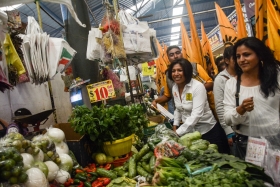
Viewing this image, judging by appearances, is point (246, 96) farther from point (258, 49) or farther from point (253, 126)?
point (258, 49)

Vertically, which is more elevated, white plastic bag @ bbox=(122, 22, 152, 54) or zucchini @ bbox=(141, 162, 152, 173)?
white plastic bag @ bbox=(122, 22, 152, 54)

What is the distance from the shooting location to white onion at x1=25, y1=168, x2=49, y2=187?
1.82 m

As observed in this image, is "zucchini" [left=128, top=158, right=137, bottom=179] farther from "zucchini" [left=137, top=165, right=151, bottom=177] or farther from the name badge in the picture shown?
the name badge

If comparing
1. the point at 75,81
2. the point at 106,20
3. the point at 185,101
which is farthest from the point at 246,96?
the point at 75,81

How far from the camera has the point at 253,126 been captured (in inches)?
99.3

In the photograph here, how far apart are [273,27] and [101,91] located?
276cm

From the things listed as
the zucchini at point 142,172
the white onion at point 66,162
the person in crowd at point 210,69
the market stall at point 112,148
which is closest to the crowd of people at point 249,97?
the market stall at point 112,148

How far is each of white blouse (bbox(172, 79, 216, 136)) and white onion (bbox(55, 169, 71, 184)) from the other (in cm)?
148

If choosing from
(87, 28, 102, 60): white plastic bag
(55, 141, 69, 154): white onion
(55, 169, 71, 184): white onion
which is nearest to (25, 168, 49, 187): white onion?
(55, 169, 71, 184): white onion

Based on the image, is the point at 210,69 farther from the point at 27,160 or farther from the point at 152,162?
the point at 27,160

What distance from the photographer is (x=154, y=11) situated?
16.7m

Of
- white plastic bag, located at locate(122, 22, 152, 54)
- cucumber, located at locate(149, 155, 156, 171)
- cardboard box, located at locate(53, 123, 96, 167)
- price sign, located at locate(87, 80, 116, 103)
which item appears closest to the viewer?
cucumber, located at locate(149, 155, 156, 171)

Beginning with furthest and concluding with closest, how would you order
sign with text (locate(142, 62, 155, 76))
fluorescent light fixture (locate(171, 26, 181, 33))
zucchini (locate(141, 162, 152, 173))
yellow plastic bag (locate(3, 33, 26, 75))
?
fluorescent light fixture (locate(171, 26, 181, 33)), sign with text (locate(142, 62, 155, 76)), yellow plastic bag (locate(3, 33, 26, 75)), zucchini (locate(141, 162, 152, 173))

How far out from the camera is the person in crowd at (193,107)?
3168mm
